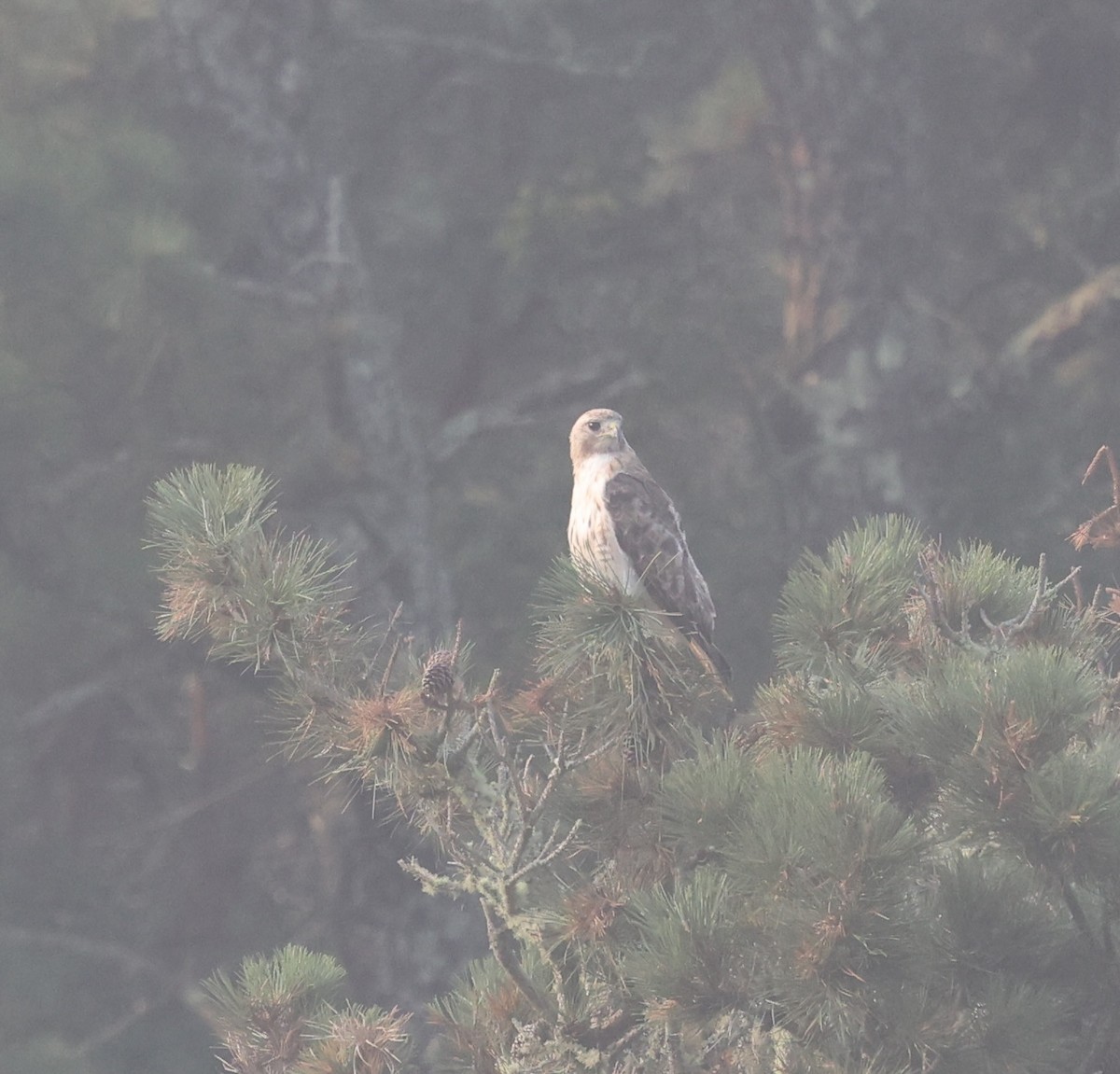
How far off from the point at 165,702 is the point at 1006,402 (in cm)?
474

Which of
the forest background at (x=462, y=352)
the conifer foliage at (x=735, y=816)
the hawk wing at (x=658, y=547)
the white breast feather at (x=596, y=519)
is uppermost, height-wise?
the conifer foliage at (x=735, y=816)

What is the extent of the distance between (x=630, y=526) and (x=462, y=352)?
498 cm

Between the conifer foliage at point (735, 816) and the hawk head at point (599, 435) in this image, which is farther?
the hawk head at point (599, 435)

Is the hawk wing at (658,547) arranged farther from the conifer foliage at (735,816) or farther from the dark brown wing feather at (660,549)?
the conifer foliage at (735,816)

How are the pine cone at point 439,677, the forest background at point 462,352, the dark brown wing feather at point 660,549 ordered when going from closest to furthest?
the pine cone at point 439,677 → the dark brown wing feather at point 660,549 → the forest background at point 462,352

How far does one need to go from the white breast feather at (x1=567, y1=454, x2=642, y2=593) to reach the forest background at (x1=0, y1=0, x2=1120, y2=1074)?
8.65 feet

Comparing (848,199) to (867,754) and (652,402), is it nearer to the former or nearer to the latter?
(652,402)

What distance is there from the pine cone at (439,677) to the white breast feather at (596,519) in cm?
210

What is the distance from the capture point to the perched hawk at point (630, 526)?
4.96 metres

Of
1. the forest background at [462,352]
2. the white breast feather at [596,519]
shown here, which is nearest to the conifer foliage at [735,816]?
the white breast feather at [596,519]

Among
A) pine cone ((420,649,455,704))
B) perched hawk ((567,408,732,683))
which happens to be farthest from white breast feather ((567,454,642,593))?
pine cone ((420,649,455,704))

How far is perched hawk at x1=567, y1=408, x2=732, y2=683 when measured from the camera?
4957 millimetres

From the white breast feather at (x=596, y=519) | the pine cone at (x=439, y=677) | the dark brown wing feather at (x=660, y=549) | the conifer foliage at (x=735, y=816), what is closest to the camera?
the conifer foliage at (x=735, y=816)

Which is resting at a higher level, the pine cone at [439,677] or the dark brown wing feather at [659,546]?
the pine cone at [439,677]
